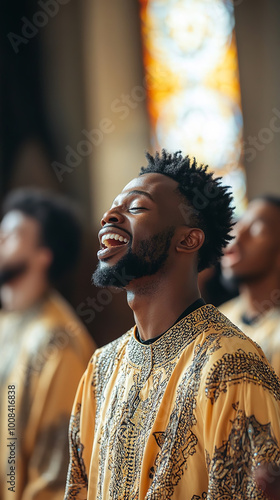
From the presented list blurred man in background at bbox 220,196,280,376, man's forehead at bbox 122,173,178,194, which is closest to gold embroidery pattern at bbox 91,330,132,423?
man's forehead at bbox 122,173,178,194

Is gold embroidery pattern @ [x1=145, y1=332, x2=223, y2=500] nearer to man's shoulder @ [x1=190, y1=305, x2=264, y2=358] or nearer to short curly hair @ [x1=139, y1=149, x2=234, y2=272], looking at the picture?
man's shoulder @ [x1=190, y1=305, x2=264, y2=358]

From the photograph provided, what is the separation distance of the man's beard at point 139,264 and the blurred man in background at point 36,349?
1.69 meters

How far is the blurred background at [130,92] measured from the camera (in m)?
6.19

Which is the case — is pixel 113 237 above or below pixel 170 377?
above

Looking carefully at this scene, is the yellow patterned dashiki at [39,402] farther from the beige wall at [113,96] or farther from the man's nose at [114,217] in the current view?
the beige wall at [113,96]

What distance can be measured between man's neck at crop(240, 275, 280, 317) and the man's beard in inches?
84.7

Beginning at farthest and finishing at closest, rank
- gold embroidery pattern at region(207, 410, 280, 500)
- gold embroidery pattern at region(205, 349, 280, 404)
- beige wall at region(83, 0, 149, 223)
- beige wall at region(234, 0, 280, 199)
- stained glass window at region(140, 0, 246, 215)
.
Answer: stained glass window at region(140, 0, 246, 215)
beige wall at region(83, 0, 149, 223)
beige wall at region(234, 0, 280, 199)
gold embroidery pattern at region(205, 349, 280, 404)
gold embroidery pattern at region(207, 410, 280, 500)

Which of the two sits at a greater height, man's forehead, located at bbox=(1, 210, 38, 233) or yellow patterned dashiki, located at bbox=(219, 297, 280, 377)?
man's forehead, located at bbox=(1, 210, 38, 233)

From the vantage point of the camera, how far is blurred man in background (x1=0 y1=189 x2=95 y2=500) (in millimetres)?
3683

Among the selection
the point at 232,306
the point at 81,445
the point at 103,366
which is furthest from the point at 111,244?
the point at 232,306

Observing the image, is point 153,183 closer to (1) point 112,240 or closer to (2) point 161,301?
(1) point 112,240

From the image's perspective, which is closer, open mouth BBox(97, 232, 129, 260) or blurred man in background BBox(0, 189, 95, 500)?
open mouth BBox(97, 232, 129, 260)

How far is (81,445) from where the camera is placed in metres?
2.42

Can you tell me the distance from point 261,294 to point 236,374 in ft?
7.85
